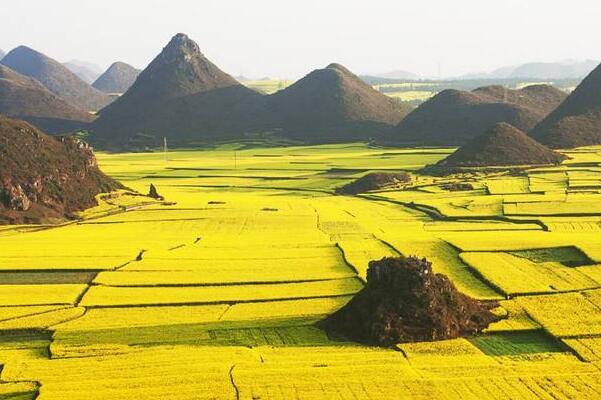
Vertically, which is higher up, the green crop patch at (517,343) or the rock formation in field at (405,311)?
the rock formation in field at (405,311)

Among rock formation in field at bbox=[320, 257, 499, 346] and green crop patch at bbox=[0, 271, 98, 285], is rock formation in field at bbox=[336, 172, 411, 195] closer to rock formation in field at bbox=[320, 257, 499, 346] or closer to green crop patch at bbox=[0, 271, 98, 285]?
green crop patch at bbox=[0, 271, 98, 285]

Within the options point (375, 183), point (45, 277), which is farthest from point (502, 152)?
point (45, 277)

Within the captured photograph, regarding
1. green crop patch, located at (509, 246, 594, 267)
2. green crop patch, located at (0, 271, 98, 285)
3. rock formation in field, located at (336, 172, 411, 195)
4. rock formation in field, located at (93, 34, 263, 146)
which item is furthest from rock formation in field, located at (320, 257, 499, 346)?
rock formation in field, located at (93, 34, 263, 146)

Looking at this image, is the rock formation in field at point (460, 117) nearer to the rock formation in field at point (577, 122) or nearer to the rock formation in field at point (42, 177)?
the rock formation in field at point (577, 122)

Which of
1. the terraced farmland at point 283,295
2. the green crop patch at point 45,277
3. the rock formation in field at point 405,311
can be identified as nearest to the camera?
the terraced farmland at point 283,295

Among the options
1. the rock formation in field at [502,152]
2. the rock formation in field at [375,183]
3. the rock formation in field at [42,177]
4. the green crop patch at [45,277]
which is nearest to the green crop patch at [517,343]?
the green crop patch at [45,277]

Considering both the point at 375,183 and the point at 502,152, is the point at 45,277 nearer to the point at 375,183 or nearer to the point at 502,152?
the point at 375,183
